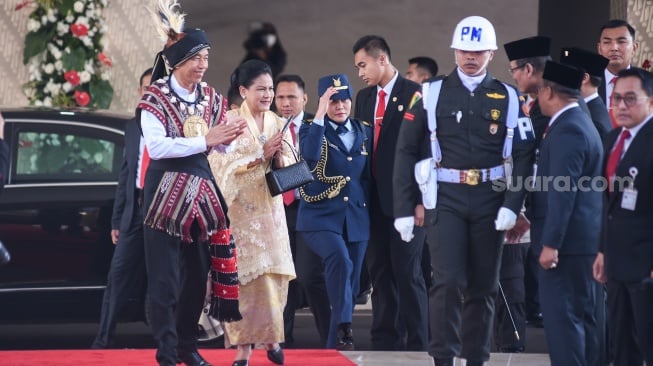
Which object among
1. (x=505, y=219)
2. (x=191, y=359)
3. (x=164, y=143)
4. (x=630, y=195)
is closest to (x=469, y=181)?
(x=505, y=219)

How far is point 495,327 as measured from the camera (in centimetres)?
1130

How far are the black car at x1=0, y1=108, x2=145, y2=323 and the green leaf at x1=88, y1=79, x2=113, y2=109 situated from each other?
2250 millimetres

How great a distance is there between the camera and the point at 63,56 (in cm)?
1286

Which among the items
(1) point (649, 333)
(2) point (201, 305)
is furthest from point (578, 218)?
(2) point (201, 305)

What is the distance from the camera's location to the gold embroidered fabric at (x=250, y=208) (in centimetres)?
880

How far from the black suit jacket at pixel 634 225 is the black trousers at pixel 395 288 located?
2.55 m

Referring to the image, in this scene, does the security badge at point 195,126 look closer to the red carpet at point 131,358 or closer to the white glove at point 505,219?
the red carpet at point 131,358

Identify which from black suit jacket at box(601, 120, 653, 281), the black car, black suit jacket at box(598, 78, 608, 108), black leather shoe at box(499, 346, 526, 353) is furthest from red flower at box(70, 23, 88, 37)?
black suit jacket at box(601, 120, 653, 281)

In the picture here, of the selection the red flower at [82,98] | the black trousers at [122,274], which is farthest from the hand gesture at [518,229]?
the red flower at [82,98]

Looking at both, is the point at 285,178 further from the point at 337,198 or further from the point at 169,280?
the point at 337,198

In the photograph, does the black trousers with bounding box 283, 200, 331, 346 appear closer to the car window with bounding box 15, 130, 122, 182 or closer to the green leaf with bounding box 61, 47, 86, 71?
the car window with bounding box 15, 130, 122, 182

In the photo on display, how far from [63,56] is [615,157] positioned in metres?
6.36

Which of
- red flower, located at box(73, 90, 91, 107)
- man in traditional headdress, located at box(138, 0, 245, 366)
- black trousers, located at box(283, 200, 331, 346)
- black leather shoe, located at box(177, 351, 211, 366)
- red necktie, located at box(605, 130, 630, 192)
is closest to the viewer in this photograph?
red necktie, located at box(605, 130, 630, 192)

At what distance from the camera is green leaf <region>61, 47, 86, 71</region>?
12.8 metres
